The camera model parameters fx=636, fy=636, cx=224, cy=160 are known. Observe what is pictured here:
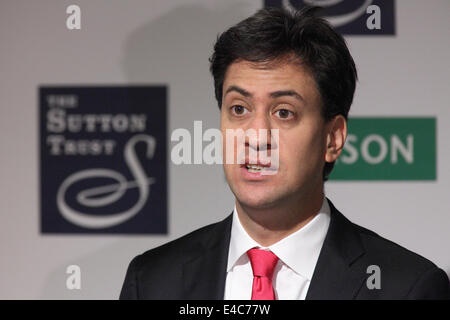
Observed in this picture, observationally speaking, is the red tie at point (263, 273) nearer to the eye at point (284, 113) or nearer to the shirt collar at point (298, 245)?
the shirt collar at point (298, 245)

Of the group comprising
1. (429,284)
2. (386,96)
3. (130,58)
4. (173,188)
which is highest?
(130,58)

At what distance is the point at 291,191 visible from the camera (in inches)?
59.2

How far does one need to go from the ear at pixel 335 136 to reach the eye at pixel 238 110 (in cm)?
21

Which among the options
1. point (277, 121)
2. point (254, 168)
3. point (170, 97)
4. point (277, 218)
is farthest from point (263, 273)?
point (170, 97)

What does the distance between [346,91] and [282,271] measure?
47cm

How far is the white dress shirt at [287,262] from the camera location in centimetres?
152

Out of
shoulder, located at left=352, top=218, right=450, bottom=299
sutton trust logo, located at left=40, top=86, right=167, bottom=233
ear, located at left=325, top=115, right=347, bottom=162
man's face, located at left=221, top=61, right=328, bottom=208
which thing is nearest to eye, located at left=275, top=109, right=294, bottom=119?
man's face, located at left=221, top=61, right=328, bottom=208

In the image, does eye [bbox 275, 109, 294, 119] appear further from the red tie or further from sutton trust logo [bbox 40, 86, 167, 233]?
sutton trust logo [bbox 40, 86, 167, 233]

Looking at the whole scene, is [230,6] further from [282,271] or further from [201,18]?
→ [282,271]

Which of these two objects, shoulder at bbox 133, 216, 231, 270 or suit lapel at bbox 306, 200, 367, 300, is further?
shoulder at bbox 133, 216, 231, 270

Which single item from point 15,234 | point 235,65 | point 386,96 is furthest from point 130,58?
point 386,96

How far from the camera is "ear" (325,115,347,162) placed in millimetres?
1566

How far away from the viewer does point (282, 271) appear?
154 cm

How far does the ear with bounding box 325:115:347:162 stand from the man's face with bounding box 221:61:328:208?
4 cm
